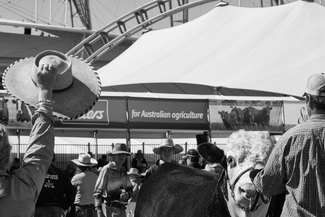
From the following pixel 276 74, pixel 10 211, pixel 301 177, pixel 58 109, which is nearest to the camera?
pixel 10 211

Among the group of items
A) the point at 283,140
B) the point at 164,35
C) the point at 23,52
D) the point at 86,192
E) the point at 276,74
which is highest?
the point at 23,52

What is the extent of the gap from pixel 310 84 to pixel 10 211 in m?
1.97

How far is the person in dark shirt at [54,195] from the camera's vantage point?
10031 millimetres

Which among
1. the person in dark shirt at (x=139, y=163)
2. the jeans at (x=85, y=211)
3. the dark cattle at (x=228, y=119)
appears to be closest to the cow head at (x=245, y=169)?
the jeans at (x=85, y=211)

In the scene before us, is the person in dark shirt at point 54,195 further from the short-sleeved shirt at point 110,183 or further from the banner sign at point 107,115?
the banner sign at point 107,115

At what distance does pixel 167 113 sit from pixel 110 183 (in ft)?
14.5

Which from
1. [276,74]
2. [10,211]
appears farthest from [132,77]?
[10,211]

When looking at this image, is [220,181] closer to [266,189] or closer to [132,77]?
[266,189]

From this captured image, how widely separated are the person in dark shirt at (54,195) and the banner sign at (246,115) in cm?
614

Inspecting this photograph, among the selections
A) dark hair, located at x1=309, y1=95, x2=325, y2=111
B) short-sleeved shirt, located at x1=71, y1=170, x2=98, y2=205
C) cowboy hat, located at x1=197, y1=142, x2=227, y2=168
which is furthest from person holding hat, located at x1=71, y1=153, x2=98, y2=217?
dark hair, located at x1=309, y1=95, x2=325, y2=111

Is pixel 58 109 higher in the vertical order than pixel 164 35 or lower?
lower

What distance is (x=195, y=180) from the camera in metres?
6.83

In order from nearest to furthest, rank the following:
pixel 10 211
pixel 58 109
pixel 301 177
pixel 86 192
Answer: pixel 10 211 → pixel 301 177 → pixel 58 109 → pixel 86 192

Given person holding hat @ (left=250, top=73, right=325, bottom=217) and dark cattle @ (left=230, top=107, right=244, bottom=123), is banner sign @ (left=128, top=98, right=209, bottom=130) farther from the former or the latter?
person holding hat @ (left=250, top=73, right=325, bottom=217)
